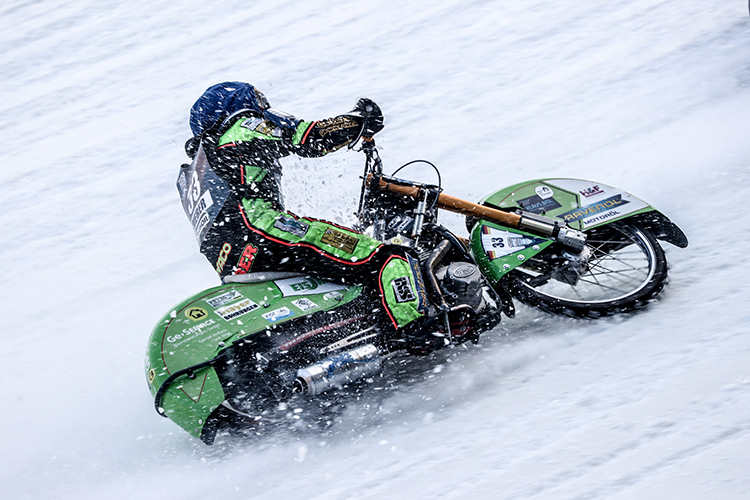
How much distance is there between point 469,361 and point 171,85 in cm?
726

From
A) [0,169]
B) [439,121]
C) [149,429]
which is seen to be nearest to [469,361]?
[149,429]

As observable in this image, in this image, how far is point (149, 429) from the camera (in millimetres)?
3924

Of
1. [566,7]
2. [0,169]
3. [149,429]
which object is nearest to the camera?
[149,429]

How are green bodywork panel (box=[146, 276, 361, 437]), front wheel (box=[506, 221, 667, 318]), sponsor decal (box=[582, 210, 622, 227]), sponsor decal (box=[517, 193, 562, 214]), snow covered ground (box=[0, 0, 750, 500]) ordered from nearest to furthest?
1. snow covered ground (box=[0, 0, 750, 500])
2. green bodywork panel (box=[146, 276, 361, 437])
3. front wheel (box=[506, 221, 667, 318])
4. sponsor decal (box=[582, 210, 622, 227])
5. sponsor decal (box=[517, 193, 562, 214])

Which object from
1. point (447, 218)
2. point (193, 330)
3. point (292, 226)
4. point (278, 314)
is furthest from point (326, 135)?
point (447, 218)

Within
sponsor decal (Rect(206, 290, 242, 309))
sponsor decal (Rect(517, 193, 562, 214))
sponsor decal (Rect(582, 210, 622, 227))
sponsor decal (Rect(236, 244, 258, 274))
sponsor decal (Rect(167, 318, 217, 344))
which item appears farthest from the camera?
sponsor decal (Rect(517, 193, 562, 214))

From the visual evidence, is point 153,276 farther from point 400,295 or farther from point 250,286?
point 400,295

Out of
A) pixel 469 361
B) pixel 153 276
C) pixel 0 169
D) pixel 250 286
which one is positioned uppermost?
pixel 0 169

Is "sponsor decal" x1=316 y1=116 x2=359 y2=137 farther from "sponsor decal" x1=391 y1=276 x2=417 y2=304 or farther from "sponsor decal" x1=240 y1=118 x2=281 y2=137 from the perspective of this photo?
"sponsor decal" x1=391 y1=276 x2=417 y2=304

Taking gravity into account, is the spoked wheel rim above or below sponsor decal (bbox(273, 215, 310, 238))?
below

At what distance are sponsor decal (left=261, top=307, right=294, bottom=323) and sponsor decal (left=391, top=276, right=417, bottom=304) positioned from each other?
1.80 ft

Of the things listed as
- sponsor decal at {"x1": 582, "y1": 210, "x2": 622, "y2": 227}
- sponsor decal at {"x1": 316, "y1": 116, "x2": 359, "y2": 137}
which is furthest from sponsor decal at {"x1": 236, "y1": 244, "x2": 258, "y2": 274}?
sponsor decal at {"x1": 582, "y1": 210, "x2": 622, "y2": 227}

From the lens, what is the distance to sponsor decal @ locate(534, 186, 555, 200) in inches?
170

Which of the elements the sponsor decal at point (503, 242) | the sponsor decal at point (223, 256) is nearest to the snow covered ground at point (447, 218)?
the sponsor decal at point (503, 242)
